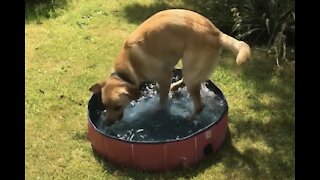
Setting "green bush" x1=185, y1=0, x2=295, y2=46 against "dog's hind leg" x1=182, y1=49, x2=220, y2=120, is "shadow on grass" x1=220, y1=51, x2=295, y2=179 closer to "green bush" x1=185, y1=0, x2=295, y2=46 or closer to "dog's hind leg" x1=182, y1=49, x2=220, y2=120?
"green bush" x1=185, y1=0, x2=295, y2=46

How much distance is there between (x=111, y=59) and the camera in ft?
24.2

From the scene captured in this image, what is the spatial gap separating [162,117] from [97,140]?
93 centimetres

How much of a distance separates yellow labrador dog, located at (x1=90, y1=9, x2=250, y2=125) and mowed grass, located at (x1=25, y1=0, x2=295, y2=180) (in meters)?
0.66

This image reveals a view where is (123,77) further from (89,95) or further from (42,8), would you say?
(42,8)

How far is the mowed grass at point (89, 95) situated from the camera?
202 inches

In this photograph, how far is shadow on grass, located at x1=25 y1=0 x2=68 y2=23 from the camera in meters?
8.77

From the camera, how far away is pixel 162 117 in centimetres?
579

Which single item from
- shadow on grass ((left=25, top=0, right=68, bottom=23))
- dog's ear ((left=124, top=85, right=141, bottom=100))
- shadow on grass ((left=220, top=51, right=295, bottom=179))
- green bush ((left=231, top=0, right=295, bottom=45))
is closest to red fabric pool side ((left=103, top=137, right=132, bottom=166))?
dog's ear ((left=124, top=85, right=141, bottom=100))

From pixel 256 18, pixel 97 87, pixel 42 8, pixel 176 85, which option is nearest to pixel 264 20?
pixel 256 18

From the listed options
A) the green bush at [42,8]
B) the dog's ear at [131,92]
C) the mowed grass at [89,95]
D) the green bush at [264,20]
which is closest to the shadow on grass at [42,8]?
the green bush at [42,8]
